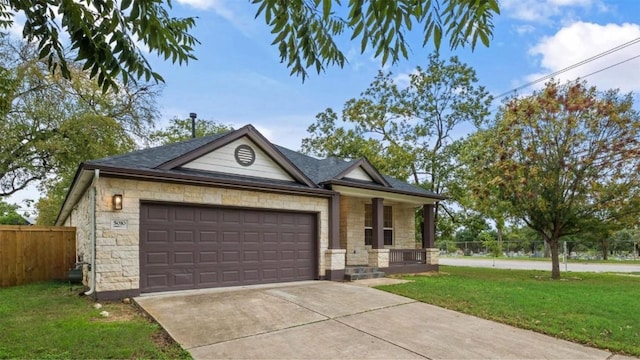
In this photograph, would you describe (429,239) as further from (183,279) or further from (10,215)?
(10,215)

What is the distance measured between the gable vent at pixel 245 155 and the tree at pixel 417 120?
10.6 metres

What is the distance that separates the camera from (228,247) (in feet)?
32.3

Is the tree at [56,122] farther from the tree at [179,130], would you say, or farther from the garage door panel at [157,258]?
the garage door panel at [157,258]

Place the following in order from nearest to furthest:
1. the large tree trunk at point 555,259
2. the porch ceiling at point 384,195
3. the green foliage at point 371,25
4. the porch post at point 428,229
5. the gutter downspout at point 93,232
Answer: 1. the green foliage at point 371,25
2. the gutter downspout at point 93,232
3. the porch ceiling at point 384,195
4. the large tree trunk at point 555,259
5. the porch post at point 428,229

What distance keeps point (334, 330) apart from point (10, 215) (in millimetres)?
49975

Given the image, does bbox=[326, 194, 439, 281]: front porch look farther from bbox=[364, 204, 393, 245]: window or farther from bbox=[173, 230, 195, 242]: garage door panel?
bbox=[173, 230, 195, 242]: garage door panel

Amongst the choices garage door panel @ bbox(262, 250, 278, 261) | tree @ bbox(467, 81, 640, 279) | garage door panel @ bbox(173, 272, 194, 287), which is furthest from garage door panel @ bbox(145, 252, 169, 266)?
tree @ bbox(467, 81, 640, 279)

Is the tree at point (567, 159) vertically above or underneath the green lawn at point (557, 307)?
above

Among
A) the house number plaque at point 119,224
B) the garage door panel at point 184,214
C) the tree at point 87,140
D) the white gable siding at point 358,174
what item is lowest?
the house number plaque at point 119,224

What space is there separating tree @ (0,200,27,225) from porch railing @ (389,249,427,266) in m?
42.3

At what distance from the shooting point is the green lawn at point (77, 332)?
187 inches

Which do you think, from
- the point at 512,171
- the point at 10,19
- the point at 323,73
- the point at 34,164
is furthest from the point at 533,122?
the point at 34,164

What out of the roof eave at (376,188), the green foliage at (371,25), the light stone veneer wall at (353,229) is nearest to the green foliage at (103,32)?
the green foliage at (371,25)

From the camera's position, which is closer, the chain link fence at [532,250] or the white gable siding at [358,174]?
the white gable siding at [358,174]
